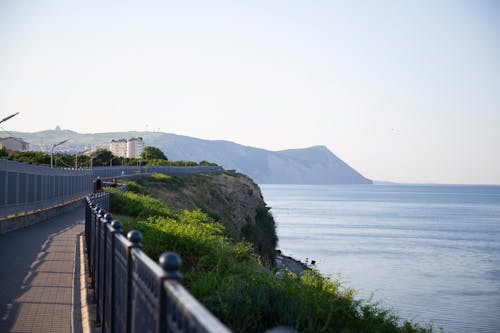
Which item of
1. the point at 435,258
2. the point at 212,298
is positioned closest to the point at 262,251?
the point at 435,258

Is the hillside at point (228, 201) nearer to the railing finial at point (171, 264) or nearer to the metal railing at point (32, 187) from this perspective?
the metal railing at point (32, 187)

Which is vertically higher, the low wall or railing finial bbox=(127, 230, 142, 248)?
railing finial bbox=(127, 230, 142, 248)

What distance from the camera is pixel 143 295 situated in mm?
4855

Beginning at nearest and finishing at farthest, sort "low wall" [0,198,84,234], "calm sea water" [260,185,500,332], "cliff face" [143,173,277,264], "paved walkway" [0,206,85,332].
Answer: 1. "paved walkway" [0,206,85,332]
2. "low wall" [0,198,84,234]
3. "calm sea water" [260,185,500,332]
4. "cliff face" [143,173,277,264]

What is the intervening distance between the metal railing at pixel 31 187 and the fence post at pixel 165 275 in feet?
72.7

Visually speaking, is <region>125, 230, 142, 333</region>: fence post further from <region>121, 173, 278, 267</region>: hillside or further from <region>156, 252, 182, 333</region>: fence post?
<region>121, 173, 278, 267</region>: hillside

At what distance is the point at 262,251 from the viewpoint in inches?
2562

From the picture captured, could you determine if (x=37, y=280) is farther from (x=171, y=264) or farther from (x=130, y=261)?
(x=171, y=264)

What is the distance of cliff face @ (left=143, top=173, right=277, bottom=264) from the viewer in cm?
6353

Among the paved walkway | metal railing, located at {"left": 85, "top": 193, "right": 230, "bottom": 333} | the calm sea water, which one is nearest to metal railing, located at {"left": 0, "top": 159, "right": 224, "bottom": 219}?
the paved walkway

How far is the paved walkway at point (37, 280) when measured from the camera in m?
10.1

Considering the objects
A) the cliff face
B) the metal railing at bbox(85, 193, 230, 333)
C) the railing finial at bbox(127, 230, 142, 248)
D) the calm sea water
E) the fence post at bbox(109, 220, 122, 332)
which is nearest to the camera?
the metal railing at bbox(85, 193, 230, 333)

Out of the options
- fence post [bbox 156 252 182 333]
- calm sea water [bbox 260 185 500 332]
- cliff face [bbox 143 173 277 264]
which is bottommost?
calm sea water [bbox 260 185 500 332]

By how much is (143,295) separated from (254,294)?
6.83 meters
